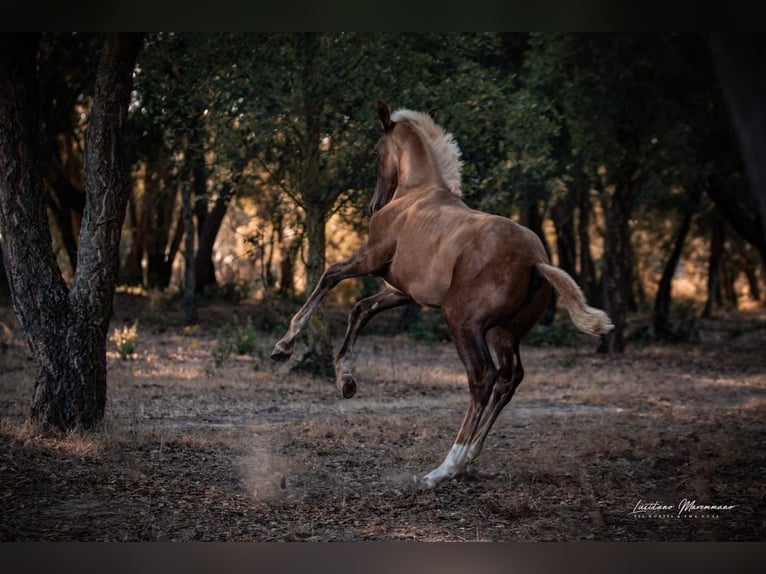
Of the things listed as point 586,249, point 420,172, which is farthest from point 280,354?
point 586,249

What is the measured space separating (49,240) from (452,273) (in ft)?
10.1

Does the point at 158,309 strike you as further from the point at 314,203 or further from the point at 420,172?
the point at 420,172

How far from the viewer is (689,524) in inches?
217

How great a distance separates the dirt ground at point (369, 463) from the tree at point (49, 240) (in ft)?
1.07

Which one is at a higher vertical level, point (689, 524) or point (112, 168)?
point (112, 168)

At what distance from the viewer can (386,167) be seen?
6.72 m

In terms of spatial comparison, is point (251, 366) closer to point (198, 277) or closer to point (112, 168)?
point (112, 168)

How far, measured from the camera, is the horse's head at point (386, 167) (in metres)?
6.67

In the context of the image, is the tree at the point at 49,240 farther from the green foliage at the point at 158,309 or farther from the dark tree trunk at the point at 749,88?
the green foliage at the point at 158,309

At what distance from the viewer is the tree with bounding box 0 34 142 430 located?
21.5 feet

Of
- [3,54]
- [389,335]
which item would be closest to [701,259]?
[389,335]

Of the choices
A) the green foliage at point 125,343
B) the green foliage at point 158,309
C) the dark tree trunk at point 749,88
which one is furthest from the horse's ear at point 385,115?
the green foliage at point 158,309

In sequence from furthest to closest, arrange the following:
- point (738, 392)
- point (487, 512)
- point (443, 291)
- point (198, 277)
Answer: point (198, 277)
point (738, 392)
point (443, 291)
point (487, 512)

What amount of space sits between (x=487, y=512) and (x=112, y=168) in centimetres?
377
